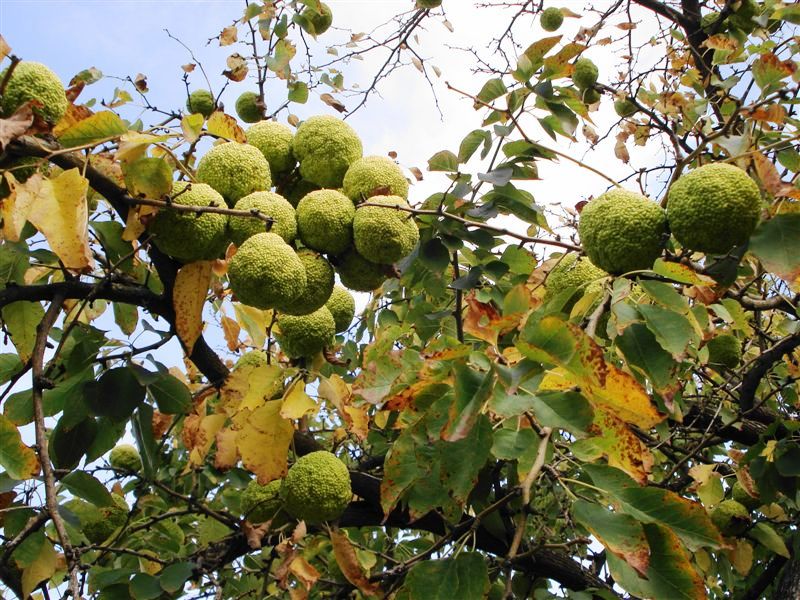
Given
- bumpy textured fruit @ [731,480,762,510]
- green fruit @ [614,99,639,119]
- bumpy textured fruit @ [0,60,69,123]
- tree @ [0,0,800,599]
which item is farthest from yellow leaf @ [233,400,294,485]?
green fruit @ [614,99,639,119]

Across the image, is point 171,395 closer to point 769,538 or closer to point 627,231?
point 627,231

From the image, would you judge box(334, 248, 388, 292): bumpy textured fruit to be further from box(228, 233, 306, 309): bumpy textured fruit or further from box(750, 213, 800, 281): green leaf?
box(750, 213, 800, 281): green leaf

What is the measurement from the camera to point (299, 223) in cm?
178

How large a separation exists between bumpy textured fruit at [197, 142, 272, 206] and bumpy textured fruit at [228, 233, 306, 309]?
204 mm

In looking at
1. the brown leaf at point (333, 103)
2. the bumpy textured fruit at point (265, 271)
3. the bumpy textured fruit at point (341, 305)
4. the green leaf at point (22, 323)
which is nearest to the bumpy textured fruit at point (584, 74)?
the brown leaf at point (333, 103)

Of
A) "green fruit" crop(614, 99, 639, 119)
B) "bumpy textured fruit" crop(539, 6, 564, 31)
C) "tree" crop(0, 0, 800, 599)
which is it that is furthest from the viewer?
"bumpy textured fruit" crop(539, 6, 564, 31)

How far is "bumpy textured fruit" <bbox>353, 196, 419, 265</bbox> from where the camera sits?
67.9 inches

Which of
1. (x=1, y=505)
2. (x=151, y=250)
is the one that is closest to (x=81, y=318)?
(x=1, y=505)

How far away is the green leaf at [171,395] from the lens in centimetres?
189

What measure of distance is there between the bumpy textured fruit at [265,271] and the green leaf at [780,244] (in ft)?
3.07

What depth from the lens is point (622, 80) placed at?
4008 millimetres

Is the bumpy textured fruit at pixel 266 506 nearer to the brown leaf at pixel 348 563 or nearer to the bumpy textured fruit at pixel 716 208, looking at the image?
the brown leaf at pixel 348 563

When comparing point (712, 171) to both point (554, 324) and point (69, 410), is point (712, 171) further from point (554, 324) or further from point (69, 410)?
point (69, 410)

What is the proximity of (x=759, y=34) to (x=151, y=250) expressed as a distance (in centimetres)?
268
